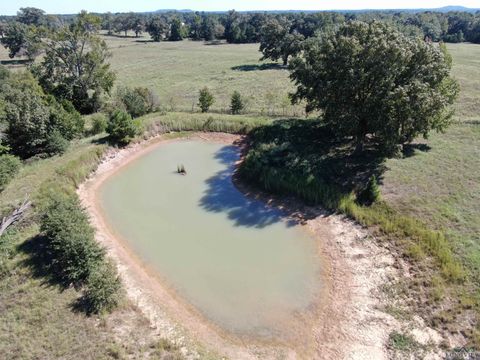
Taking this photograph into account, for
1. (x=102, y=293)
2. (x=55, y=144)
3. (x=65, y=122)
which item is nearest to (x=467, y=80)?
(x=65, y=122)

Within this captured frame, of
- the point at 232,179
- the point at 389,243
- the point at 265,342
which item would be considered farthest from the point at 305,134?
the point at 265,342

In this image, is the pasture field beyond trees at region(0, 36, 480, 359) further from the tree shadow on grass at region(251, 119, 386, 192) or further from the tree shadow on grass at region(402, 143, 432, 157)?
the tree shadow on grass at region(251, 119, 386, 192)

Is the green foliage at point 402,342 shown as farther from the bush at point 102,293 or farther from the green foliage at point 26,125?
the green foliage at point 26,125

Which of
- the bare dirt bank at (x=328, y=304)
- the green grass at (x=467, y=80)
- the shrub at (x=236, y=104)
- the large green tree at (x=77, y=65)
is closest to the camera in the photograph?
the bare dirt bank at (x=328, y=304)

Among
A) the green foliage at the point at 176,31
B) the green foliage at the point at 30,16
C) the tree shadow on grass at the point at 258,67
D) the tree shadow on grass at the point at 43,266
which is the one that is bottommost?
the tree shadow on grass at the point at 43,266

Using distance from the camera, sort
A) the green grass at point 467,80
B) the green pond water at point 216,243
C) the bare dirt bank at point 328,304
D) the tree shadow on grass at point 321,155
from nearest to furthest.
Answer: the bare dirt bank at point 328,304 < the green pond water at point 216,243 < the tree shadow on grass at point 321,155 < the green grass at point 467,80

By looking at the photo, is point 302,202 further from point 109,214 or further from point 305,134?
point 109,214

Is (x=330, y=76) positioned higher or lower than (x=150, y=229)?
higher

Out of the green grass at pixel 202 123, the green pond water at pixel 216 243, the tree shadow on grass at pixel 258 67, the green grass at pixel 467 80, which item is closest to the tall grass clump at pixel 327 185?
the green pond water at pixel 216 243
